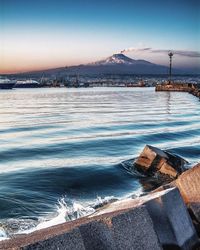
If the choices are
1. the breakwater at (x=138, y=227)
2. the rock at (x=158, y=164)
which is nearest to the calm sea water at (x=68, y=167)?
the rock at (x=158, y=164)

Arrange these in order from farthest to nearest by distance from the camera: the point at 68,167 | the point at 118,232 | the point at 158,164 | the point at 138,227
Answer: the point at 68,167 → the point at 158,164 → the point at 138,227 → the point at 118,232

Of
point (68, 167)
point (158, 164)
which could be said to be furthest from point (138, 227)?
point (68, 167)

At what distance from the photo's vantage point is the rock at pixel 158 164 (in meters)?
14.3

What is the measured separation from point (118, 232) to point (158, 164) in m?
9.38


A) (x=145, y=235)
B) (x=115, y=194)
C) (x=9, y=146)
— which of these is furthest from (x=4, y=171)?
(x=145, y=235)

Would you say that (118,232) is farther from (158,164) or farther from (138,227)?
(158,164)

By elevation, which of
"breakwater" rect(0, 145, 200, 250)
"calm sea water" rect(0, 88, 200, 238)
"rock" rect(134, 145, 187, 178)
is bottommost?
"calm sea water" rect(0, 88, 200, 238)

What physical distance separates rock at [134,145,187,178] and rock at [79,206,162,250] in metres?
8.85

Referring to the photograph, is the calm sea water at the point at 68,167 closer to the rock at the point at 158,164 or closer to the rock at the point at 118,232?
the rock at the point at 158,164

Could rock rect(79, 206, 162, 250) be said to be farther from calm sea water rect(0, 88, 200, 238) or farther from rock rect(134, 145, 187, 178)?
rock rect(134, 145, 187, 178)

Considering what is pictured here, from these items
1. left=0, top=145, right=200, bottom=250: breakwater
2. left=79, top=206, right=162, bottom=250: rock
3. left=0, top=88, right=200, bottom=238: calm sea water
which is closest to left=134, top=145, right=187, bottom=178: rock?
left=0, top=88, right=200, bottom=238: calm sea water

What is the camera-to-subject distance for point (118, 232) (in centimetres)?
526

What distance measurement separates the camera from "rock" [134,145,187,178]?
1427 centimetres

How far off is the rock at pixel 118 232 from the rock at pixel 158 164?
29.0ft
